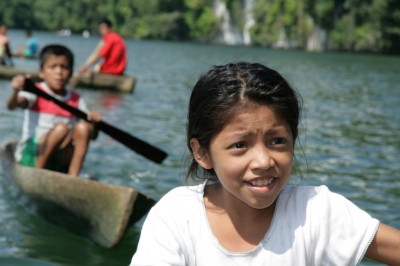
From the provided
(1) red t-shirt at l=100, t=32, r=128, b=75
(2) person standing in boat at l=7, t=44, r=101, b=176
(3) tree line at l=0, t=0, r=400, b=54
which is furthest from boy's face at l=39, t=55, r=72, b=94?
(3) tree line at l=0, t=0, r=400, b=54

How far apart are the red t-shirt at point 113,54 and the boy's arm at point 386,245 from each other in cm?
1315

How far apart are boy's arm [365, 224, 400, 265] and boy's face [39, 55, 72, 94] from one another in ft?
13.8

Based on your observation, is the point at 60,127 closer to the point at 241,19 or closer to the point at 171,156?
the point at 171,156

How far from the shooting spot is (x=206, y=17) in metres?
78.1

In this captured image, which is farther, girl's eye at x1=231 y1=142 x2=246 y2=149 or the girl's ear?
the girl's ear

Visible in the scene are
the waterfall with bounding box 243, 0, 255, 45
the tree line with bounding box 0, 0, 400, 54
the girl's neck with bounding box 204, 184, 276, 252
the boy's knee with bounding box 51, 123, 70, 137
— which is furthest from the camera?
the waterfall with bounding box 243, 0, 255, 45

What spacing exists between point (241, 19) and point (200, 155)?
72.6 metres

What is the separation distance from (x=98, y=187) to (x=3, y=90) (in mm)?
10920

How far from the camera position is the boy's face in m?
6.09

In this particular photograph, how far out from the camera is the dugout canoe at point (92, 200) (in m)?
4.68

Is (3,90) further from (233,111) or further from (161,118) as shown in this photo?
(233,111)

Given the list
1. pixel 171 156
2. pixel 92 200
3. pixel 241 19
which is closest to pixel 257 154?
pixel 92 200

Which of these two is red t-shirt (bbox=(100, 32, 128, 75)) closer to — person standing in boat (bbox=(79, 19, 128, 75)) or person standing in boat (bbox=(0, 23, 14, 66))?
person standing in boat (bbox=(79, 19, 128, 75))

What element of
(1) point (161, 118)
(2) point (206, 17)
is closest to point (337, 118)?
(1) point (161, 118)
